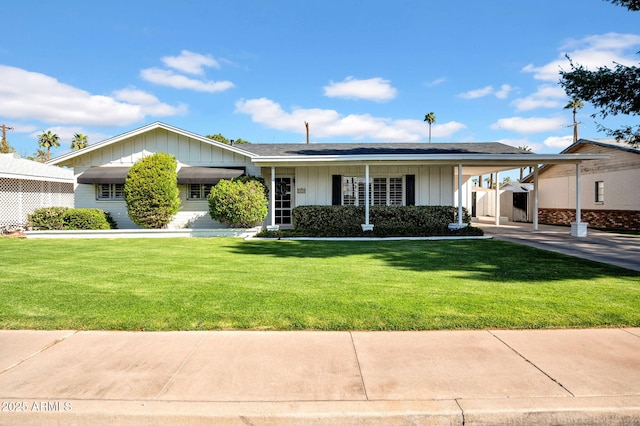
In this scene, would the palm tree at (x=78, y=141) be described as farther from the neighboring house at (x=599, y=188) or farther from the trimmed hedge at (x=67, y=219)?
the neighboring house at (x=599, y=188)

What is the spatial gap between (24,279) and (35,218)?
10318 mm

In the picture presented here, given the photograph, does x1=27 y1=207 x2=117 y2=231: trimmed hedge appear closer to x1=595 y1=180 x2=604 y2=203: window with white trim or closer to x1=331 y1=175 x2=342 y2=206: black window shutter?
x1=331 y1=175 x2=342 y2=206: black window shutter

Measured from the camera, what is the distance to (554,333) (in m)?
4.15

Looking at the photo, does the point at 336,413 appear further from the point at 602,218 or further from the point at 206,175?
the point at 602,218

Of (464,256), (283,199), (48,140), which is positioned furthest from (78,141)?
(464,256)

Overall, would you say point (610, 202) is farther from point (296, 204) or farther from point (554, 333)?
point (554, 333)

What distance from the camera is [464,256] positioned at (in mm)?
9234

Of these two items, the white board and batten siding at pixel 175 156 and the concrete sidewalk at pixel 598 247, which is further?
the white board and batten siding at pixel 175 156

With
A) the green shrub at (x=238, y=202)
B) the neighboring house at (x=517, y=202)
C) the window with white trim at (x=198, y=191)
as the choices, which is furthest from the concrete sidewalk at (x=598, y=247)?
the window with white trim at (x=198, y=191)

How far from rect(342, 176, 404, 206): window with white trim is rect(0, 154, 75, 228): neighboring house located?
485 inches

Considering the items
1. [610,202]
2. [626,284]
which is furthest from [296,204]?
[610,202]

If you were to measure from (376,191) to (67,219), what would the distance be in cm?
1232

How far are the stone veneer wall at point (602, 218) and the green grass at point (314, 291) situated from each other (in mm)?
10928

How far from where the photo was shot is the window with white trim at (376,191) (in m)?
16.0
